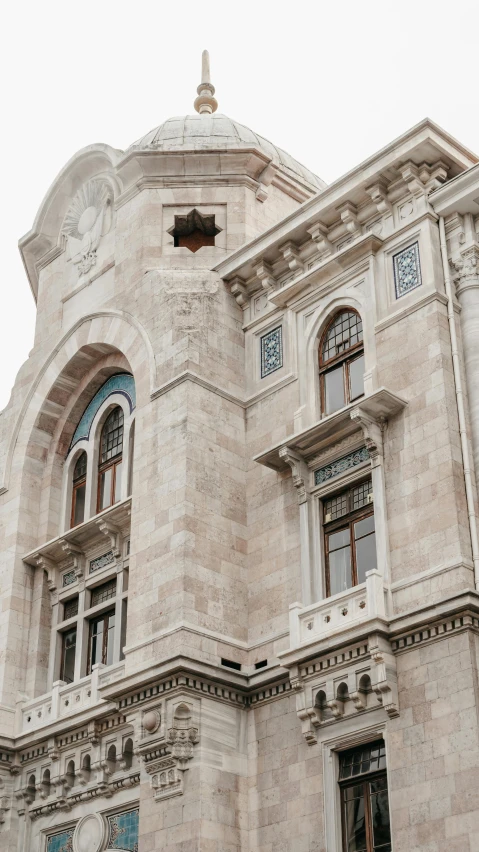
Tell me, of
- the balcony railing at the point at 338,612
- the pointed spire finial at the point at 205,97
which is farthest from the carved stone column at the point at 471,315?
the pointed spire finial at the point at 205,97

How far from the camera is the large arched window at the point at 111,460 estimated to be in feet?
103

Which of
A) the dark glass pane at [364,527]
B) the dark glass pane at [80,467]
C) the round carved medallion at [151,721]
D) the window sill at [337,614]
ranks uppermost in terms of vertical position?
the dark glass pane at [80,467]

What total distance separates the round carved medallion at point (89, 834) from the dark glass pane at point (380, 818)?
6.55 m

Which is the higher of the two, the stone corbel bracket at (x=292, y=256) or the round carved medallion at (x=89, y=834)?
the stone corbel bracket at (x=292, y=256)

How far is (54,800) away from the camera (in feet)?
A: 90.5

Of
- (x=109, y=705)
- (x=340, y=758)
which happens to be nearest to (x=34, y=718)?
(x=109, y=705)

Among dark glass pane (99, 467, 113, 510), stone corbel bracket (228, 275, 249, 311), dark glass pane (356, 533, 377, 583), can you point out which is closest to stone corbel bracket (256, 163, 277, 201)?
stone corbel bracket (228, 275, 249, 311)

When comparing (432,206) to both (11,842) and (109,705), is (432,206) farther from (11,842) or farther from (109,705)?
(11,842)

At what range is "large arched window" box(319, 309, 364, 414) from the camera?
2730 centimetres

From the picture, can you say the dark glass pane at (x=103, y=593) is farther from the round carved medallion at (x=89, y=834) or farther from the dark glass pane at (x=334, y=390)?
the dark glass pane at (x=334, y=390)

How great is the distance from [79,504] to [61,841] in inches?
341

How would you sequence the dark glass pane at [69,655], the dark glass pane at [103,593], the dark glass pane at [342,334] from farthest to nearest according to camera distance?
the dark glass pane at [69,655], the dark glass pane at [103,593], the dark glass pane at [342,334]

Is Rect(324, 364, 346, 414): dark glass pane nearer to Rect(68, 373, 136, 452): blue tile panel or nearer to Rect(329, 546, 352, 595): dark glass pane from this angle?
Rect(329, 546, 352, 595): dark glass pane

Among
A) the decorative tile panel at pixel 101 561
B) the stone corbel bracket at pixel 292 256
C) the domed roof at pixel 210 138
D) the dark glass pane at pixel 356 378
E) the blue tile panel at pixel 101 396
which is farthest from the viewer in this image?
the domed roof at pixel 210 138
